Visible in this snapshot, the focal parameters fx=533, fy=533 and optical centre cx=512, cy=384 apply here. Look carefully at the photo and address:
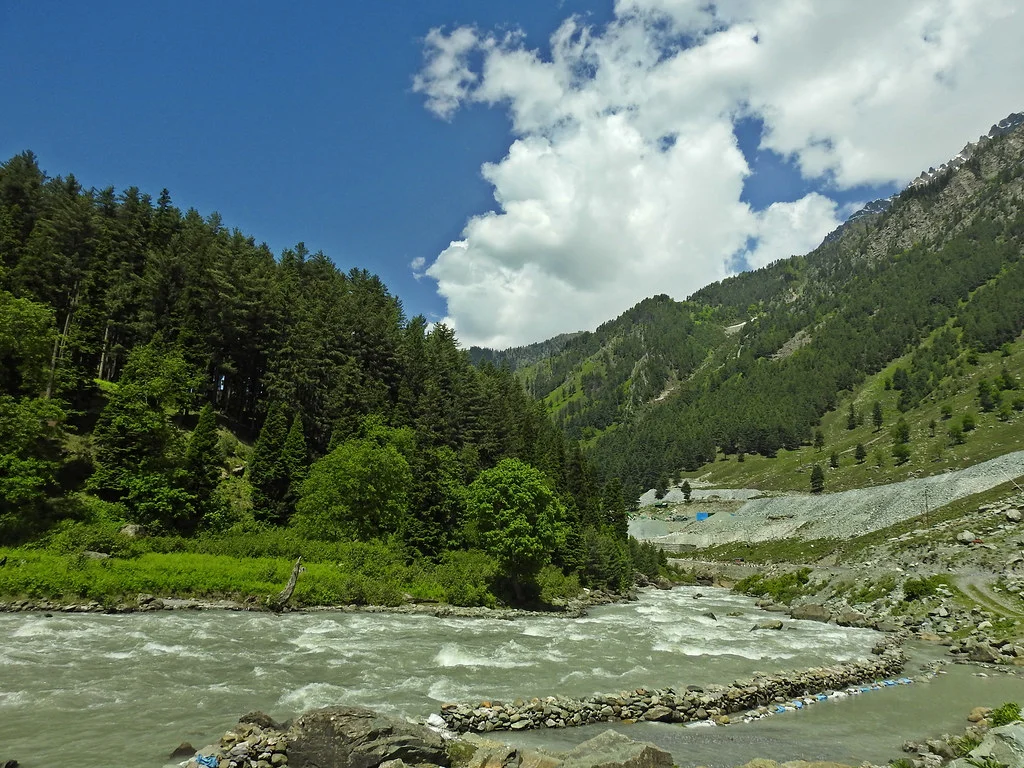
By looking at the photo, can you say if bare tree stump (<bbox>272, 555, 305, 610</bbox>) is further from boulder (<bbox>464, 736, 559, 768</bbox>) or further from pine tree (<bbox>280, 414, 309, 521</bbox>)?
boulder (<bbox>464, 736, 559, 768</bbox>)

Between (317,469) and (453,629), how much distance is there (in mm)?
24684

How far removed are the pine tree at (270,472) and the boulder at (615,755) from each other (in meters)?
42.4

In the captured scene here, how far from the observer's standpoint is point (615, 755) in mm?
11953

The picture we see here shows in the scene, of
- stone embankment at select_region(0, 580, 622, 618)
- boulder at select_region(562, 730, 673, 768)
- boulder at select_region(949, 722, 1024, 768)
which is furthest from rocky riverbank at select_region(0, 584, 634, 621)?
boulder at select_region(949, 722, 1024, 768)

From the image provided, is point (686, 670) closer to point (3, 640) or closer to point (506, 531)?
point (506, 531)

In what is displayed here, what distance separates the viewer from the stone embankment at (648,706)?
54.6 feet

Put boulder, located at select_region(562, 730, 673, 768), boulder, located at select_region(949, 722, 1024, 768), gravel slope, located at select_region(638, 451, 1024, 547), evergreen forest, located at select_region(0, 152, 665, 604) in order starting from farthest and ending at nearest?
gravel slope, located at select_region(638, 451, 1024, 547)
evergreen forest, located at select_region(0, 152, 665, 604)
boulder, located at select_region(562, 730, 673, 768)
boulder, located at select_region(949, 722, 1024, 768)

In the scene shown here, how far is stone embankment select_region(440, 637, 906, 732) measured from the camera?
16641 millimetres

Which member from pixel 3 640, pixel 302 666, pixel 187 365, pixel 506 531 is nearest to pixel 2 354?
pixel 187 365

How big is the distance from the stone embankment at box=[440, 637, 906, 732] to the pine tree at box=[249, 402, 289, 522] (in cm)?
3755

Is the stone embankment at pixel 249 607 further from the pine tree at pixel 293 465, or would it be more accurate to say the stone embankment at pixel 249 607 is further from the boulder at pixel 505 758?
the boulder at pixel 505 758

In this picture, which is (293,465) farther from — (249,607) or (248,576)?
(249,607)

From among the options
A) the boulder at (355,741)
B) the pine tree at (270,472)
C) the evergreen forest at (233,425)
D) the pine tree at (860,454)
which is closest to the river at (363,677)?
the boulder at (355,741)

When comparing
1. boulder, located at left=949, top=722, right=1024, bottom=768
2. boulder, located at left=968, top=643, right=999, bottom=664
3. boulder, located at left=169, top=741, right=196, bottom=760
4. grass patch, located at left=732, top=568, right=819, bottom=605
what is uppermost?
boulder, located at left=949, top=722, right=1024, bottom=768
